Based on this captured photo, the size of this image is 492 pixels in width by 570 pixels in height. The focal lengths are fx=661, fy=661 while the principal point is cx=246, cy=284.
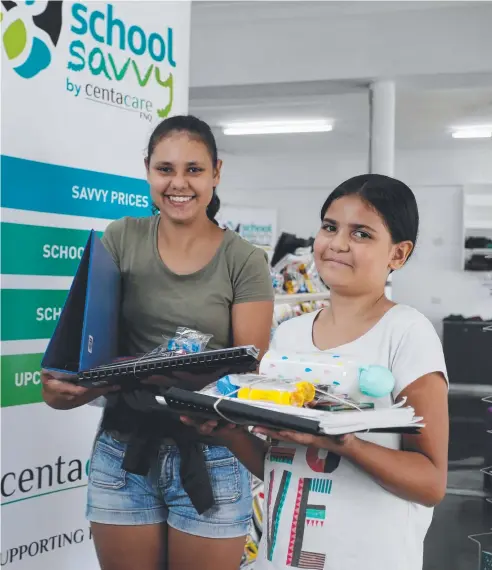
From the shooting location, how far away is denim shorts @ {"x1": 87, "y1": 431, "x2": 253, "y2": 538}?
4.90ft

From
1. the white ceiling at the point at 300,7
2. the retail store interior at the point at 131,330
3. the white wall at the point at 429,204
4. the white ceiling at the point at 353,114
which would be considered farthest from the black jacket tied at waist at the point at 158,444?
the white wall at the point at 429,204

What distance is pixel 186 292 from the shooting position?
60.1 inches

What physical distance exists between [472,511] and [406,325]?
3915 millimetres

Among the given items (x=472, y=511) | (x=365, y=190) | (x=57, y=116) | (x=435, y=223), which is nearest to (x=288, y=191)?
(x=435, y=223)

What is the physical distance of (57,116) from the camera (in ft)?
6.53

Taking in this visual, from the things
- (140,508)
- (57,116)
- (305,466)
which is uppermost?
(57,116)

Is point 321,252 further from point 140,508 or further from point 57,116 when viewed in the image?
point 57,116

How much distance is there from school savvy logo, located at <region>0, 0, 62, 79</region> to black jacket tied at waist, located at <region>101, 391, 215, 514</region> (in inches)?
40.5

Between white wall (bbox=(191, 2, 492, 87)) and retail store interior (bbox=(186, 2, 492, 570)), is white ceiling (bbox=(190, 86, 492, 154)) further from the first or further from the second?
white wall (bbox=(191, 2, 492, 87))

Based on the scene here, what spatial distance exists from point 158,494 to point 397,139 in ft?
30.1

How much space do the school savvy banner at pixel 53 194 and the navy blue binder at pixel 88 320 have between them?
0.50 metres

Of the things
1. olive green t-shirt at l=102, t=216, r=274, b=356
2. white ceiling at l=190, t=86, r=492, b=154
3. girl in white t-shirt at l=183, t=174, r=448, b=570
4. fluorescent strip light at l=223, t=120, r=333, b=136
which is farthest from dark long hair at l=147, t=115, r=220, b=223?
fluorescent strip light at l=223, t=120, r=333, b=136

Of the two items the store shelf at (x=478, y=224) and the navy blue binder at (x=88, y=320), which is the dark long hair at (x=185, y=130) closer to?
the navy blue binder at (x=88, y=320)

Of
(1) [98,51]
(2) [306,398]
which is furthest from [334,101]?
(2) [306,398]
